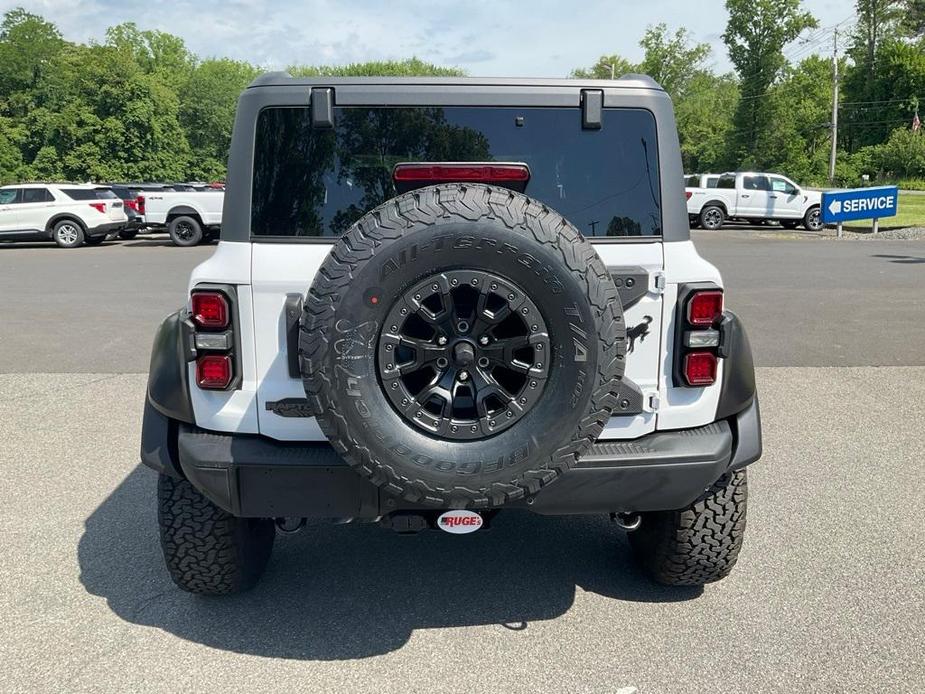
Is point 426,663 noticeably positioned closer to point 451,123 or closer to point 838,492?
point 451,123

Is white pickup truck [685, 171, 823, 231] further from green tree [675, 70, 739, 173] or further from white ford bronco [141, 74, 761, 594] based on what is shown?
green tree [675, 70, 739, 173]

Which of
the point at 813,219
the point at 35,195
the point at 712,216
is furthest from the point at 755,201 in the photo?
the point at 35,195

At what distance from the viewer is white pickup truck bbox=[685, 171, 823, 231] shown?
24.2 meters

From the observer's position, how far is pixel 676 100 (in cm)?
7806

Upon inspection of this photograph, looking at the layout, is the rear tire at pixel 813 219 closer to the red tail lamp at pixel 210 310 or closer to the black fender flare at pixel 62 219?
the black fender flare at pixel 62 219

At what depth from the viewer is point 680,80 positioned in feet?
245

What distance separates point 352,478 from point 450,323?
2.18 ft

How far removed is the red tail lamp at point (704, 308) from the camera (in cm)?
275

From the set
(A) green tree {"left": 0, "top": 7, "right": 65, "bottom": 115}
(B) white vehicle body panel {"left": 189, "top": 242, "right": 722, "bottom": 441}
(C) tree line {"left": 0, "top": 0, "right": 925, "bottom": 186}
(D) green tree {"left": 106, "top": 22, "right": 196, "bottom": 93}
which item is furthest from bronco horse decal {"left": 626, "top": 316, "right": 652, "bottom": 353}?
(D) green tree {"left": 106, "top": 22, "right": 196, "bottom": 93}

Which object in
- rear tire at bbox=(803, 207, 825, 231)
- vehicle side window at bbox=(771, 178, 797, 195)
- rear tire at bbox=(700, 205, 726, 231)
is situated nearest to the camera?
rear tire at bbox=(803, 207, 825, 231)

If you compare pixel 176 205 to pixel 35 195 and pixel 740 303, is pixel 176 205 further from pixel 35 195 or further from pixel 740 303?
pixel 740 303

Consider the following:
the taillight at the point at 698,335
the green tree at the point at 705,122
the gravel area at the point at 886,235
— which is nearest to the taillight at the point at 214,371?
the taillight at the point at 698,335

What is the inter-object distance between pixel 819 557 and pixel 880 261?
13.7 m

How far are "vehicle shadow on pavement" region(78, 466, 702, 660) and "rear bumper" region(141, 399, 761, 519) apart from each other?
2.11 ft
